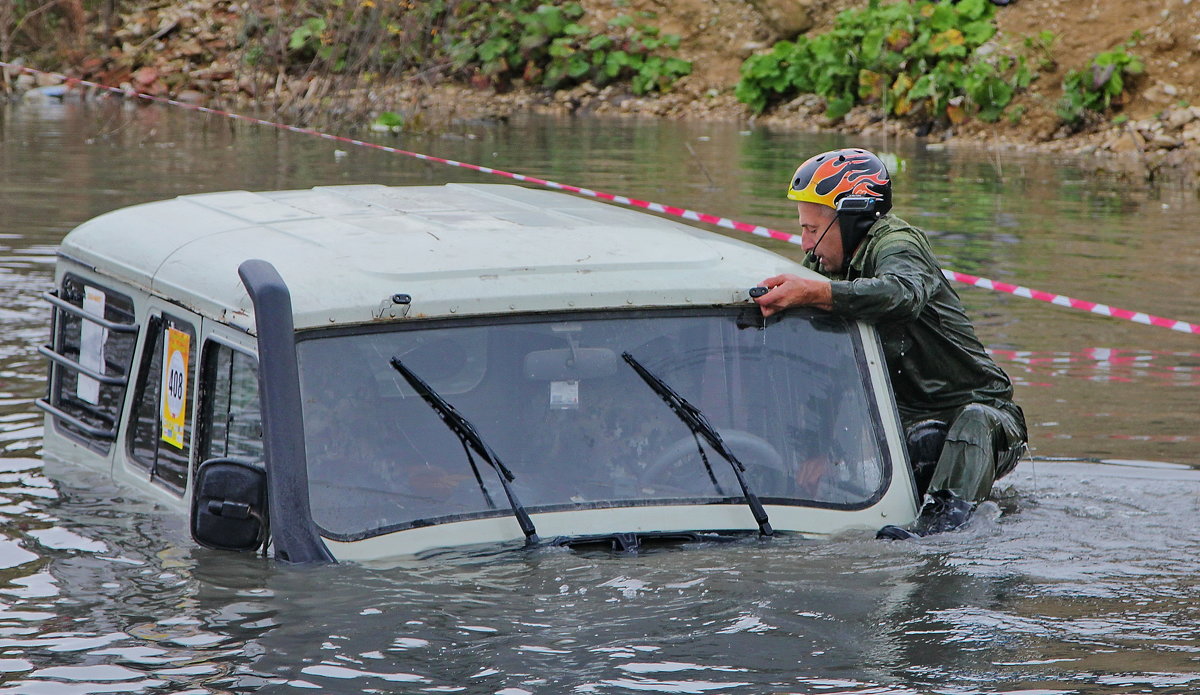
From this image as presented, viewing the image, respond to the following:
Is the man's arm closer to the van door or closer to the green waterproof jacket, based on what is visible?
the green waterproof jacket

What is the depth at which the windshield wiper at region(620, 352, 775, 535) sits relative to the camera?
15.7ft

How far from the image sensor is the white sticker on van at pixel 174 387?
5.07 m

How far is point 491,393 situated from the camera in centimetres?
464

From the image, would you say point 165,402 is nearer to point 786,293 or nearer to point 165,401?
point 165,401

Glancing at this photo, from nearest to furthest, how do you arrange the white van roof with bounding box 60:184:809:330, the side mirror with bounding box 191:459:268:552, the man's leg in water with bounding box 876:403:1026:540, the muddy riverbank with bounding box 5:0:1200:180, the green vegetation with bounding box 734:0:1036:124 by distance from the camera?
1. the side mirror with bounding box 191:459:268:552
2. the white van roof with bounding box 60:184:809:330
3. the man's leg in water with bounding box 876:403:1026:540
4. the muddy riverbank with bounding box 5:0:1200:180
5. the green vegetation with bounding box 734:0:1036:124

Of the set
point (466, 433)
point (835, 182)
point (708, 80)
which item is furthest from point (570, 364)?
point (708, 80)

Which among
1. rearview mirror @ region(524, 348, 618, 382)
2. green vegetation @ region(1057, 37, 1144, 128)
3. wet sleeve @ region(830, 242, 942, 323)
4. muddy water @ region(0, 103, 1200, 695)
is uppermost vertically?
green vegetation @ region(1057, 37, 1144, 128)

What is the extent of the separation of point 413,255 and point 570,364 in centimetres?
56

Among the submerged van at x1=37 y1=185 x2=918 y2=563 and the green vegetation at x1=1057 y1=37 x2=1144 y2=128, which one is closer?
the submerged van at x1=37 y1=185 x2=918 y2=563

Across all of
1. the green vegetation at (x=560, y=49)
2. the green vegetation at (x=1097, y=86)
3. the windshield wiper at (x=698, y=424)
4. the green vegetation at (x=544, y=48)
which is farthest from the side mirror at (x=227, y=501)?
the green vegetation at (x=560, y=49)

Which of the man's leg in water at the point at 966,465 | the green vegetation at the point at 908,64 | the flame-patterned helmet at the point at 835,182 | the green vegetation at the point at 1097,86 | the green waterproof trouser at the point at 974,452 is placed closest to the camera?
the man's leg in water at the point at 966,465

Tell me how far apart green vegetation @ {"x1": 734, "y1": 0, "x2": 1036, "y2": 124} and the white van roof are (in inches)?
902

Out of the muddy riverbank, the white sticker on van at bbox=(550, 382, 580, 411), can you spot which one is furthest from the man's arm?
the muddy riverbank

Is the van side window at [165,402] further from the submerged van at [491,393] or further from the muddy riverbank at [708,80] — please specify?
the muddy riverbank at [708,80]
